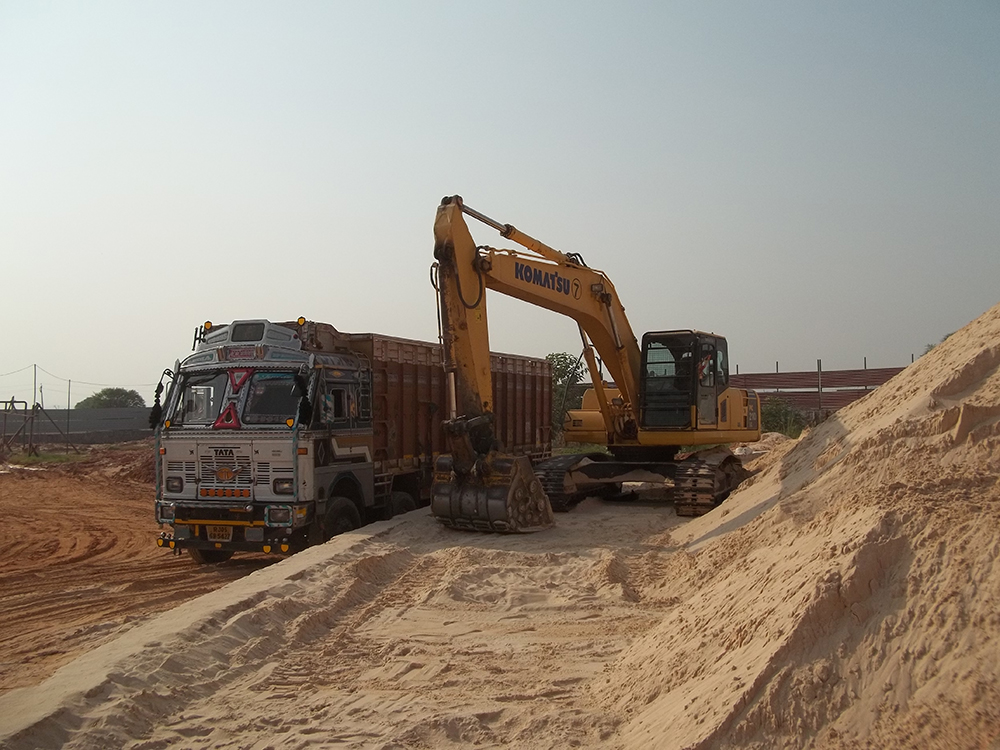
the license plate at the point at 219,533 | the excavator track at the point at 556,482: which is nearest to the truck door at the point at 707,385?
the excavator track at the point at 556,482

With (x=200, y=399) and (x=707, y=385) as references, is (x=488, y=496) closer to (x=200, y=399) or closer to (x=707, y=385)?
(x=200, y=399)

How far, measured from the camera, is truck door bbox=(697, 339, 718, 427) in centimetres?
1570

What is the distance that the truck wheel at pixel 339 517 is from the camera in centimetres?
1173

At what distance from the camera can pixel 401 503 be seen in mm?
14273

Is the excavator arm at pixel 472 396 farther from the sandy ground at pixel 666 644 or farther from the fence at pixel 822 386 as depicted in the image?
the fence at pixel 822 386

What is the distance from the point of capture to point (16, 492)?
21.8m

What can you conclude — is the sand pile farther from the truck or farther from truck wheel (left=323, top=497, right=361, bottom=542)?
truck wheel (left=323, top=497, right=361, bottom=542)

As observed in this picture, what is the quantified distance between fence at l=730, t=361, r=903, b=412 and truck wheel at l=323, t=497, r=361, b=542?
83.4ft

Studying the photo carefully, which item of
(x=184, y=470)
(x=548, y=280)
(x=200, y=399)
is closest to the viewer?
(x=184, y=470)

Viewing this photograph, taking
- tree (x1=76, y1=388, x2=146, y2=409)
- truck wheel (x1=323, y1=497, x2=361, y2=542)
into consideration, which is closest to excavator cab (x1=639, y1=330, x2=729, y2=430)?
truck wheel (x1=323, y1=497, x2=361, y2=542)

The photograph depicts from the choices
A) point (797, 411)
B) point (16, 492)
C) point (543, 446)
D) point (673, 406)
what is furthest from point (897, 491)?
point (797, 411)

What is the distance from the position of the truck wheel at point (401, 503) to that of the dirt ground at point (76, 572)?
7.13ft

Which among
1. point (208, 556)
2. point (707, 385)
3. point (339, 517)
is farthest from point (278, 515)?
point (707, 385)

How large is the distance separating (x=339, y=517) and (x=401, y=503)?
7.52ft
